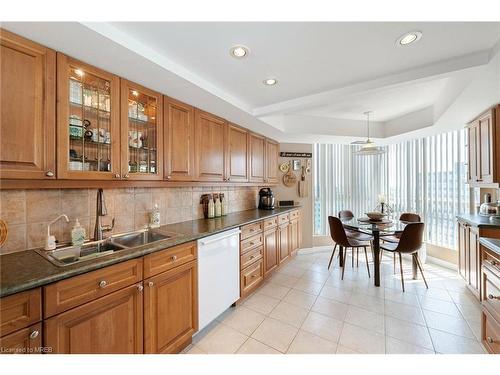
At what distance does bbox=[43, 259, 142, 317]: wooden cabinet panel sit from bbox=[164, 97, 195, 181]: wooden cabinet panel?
0.91 meters

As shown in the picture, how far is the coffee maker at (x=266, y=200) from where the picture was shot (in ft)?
12.1

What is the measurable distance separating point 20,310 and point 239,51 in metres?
1.96

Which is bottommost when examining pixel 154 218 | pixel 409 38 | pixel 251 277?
pixel 251 277

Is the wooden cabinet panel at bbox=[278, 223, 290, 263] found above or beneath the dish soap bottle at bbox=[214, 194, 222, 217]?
beneath

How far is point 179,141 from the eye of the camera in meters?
2.13

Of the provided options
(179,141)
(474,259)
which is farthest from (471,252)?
(179,141)

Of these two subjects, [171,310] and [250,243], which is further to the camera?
[250,243]

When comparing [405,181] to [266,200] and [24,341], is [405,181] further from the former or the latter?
[24,341]

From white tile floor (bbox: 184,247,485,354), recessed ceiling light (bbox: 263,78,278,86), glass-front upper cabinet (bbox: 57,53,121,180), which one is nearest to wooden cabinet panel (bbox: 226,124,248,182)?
recessed ceiling light (bbox: 263,78,278,86)

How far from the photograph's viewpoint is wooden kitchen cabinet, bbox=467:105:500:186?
220 cm

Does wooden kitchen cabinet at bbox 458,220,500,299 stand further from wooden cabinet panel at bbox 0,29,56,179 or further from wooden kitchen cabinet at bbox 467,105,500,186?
wooden cabinet panel at bbox 0,29,56,179
